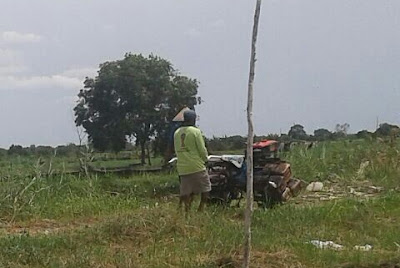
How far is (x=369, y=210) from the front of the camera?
9656 millimetres

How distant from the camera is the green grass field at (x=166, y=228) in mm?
6562

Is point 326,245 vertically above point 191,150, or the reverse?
point 191,150

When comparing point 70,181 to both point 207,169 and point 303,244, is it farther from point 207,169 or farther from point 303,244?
point 303,244

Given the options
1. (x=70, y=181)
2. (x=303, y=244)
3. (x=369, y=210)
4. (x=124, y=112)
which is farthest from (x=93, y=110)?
(x=303, y=244)

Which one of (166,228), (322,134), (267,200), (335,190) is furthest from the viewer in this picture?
(322,134)

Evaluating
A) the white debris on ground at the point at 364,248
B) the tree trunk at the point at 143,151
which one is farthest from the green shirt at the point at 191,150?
the tree trunk at the point at 143,151

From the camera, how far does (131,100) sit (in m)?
27.5

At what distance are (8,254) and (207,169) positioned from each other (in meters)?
4.13

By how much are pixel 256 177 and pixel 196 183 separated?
1084 mm

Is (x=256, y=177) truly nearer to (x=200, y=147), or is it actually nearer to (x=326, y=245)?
(x=200, y=147)

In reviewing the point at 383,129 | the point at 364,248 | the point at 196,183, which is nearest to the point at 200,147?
the point at 196,183

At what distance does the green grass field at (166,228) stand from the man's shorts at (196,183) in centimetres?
34

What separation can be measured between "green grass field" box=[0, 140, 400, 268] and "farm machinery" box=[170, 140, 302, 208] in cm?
30

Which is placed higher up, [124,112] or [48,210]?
[124,112]
